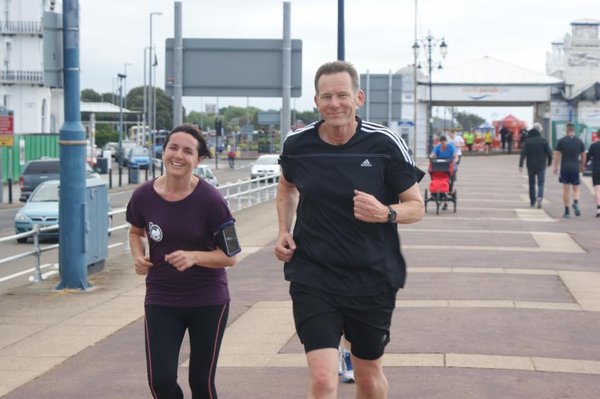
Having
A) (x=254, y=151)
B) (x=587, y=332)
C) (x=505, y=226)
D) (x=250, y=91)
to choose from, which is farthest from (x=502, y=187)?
(x=254, y=151)

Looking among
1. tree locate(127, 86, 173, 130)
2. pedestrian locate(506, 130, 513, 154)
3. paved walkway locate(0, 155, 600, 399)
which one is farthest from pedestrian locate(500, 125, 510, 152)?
tree locate(127, 86, 173, 130)

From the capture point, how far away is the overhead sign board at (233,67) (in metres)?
26.7

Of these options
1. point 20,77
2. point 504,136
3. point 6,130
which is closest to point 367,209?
point 6,130

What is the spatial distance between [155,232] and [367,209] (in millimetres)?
1090

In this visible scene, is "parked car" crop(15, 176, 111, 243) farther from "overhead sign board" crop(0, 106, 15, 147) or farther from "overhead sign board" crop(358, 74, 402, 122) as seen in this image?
"overhead sign board" crop(0, 106, 15, 147)

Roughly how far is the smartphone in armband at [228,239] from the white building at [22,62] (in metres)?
67.3

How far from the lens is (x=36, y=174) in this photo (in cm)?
3741

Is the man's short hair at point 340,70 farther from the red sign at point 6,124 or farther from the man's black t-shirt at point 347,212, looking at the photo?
the red sign at point 6,124

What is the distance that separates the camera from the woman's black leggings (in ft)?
18.2

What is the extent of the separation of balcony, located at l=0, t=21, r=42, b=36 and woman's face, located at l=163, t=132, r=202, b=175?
67.4 m

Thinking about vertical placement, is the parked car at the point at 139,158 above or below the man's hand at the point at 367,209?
below

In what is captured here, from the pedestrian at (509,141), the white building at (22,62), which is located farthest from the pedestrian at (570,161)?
the pedestrian at (509,141)

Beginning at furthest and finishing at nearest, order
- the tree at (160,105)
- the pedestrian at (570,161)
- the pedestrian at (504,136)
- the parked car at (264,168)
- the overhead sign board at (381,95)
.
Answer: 1. the tree at (160,105)
2. the pedestrian at (504,136)
3. the parked car at (264,168)
4. the overhead sign board at (381,95)
5. the pedestrian at (570,161)

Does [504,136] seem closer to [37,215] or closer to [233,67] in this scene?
[233,67]
